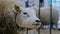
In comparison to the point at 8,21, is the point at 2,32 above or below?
below

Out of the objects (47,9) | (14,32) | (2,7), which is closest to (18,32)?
(14,32)

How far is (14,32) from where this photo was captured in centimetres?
150

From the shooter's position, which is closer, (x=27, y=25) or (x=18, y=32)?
(x=27, y=25)

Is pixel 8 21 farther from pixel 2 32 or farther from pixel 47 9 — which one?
pixel 47 9

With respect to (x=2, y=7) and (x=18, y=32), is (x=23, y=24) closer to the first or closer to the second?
(x=18, y=32)

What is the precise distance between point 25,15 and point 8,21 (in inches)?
7.0

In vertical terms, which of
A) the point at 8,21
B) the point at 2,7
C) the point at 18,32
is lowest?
the point at 18,32

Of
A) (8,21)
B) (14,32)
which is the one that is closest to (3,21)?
(8,21)

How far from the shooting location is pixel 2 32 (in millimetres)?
1486

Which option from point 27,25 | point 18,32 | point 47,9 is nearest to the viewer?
point 27,25

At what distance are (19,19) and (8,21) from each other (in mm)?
119

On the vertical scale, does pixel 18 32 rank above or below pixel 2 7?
below

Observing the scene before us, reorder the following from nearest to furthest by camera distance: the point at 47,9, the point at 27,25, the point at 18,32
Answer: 1. the point at 27,25
2. the point at 18,32
3. the point at 47,9

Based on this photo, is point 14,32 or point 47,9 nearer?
point 14,32
